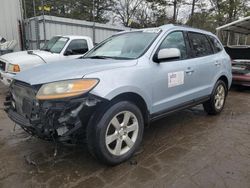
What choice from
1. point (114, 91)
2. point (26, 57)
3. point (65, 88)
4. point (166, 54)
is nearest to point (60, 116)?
point (65, 88)

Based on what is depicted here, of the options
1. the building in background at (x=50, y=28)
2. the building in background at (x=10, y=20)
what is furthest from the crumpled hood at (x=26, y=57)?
the building in background at (x=10, y=20)

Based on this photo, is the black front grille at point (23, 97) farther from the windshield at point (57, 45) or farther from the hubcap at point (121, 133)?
the windshield at point (57, 45)

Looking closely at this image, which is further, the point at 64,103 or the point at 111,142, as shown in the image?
the point at 111,142

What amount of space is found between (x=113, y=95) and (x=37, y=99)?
2.62ft

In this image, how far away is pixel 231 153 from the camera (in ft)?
10.8

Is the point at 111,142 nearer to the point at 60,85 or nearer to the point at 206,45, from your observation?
the point at 60,85

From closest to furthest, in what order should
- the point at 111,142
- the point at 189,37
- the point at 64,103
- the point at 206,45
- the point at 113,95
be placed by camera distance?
the point at 64,103, the point at 113,95, the point at 111,142, the point at 189,37, the point at 206,45

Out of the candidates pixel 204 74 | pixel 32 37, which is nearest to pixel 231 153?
pixel 204 74

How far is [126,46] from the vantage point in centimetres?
371

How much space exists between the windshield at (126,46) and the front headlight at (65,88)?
96 centimetres

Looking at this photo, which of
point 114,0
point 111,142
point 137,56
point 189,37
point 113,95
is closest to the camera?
point 113,95

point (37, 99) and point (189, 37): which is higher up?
point (189, 37)

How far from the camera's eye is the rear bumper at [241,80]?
7.35 m

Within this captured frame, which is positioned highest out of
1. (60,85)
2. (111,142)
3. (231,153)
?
(60,85)
